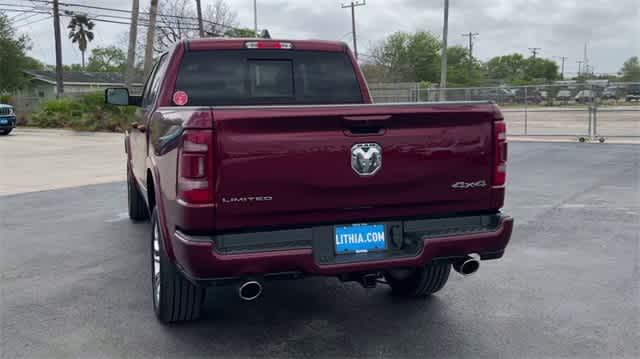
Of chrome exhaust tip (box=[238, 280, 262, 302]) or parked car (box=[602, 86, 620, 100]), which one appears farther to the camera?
parked car (box=[602, 86, 620, 100])

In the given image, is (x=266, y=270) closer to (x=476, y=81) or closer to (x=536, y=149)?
(x=536, y=149)

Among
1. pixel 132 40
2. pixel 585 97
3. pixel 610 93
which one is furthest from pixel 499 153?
pixel 132 40

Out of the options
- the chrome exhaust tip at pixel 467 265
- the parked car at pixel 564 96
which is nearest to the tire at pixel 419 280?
the chrome exhaust tip at pixel 467 265

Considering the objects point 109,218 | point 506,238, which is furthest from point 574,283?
point 109,218

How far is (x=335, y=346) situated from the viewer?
4.11 m

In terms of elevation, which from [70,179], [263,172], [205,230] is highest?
[263,172]

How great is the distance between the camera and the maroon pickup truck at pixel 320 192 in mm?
3498

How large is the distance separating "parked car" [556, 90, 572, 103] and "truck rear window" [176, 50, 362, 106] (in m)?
21.8

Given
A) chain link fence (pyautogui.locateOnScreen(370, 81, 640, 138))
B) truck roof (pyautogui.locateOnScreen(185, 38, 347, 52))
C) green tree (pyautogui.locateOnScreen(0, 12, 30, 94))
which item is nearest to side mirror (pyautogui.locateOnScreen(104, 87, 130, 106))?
truck roof (pyautogui.locateOnScreen(185, 38, 347, 52))

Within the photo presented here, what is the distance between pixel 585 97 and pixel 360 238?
22965 millimetres

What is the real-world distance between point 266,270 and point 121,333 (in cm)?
140

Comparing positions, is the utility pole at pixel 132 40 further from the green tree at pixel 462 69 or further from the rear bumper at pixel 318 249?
the green tree at pixel 462 69

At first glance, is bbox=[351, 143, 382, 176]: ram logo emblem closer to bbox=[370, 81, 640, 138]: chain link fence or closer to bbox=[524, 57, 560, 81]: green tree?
bbox=[370, 81, 640, 138]: chain link fence

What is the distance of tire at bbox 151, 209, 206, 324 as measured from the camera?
4.17 m
